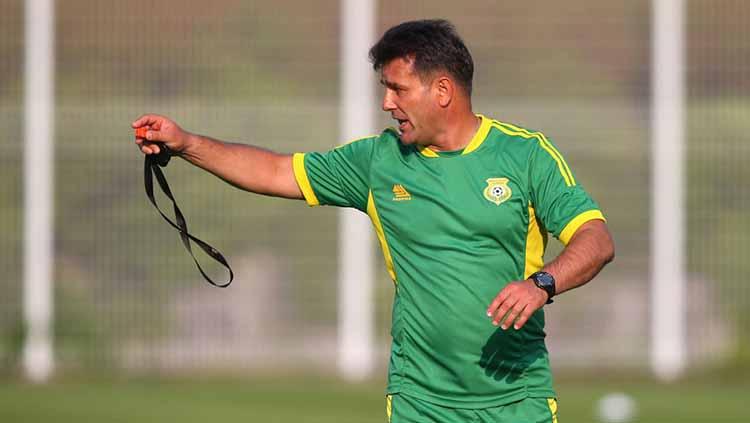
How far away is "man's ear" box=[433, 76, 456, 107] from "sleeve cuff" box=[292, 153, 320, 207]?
791mm

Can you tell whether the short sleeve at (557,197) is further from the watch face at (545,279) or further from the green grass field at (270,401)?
the green grass field at (270,401)

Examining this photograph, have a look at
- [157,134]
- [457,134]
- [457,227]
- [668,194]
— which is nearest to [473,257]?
[457,227]

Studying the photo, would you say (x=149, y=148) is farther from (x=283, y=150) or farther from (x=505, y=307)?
(x=283, y=150)

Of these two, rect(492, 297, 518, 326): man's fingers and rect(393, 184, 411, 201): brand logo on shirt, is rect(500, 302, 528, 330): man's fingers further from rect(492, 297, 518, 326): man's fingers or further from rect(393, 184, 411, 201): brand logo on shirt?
rect(393, 184, 411, 201): brand logo on shirt

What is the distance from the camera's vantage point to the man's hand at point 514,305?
570 cm

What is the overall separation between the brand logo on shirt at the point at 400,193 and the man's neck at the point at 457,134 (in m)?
0.23

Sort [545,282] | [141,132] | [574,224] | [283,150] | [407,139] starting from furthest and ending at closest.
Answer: [283,150] < [141,132] < [407,139] < [574,224] < [545,282]

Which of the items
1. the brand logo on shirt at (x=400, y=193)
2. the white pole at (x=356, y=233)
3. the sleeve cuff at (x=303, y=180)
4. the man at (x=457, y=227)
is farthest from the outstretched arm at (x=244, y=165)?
the white pole at (x=356, y=233)

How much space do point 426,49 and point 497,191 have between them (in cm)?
68

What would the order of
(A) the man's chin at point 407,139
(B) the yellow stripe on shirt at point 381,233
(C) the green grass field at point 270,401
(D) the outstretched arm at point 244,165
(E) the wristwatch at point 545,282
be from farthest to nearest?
(C) the green grass field at point 270,401, (D) the outstretched arm at point 244,165, (B) the yellow stripe on shirt at point 381,233, (A) the man's chin at point 407,139, (E) the wristwatch at point 545,282

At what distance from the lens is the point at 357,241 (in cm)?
1792

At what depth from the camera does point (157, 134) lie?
22.2ft

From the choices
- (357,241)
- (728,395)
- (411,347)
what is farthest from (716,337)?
(411,347)

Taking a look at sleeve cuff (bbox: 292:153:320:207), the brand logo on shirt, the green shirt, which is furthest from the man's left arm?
sleeve cuff (bbox: 292:153:320:207)
